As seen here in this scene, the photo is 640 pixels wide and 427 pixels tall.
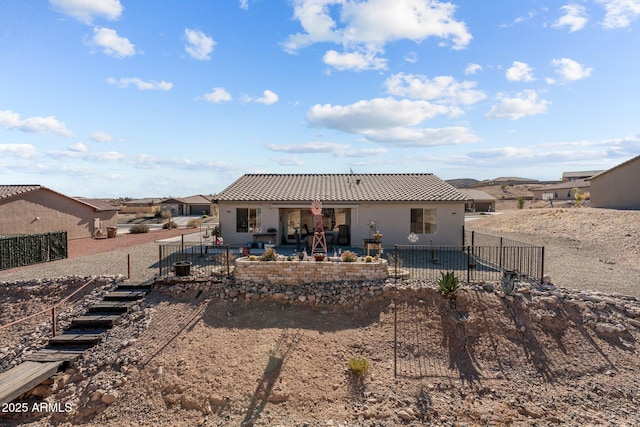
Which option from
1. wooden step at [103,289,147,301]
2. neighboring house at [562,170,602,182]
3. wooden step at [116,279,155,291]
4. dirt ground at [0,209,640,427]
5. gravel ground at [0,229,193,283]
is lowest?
dirt ground at [0,209,640,427]

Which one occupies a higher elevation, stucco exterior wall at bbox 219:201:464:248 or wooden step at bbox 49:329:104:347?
stucco exterior wall at bbox 219:201:464:248

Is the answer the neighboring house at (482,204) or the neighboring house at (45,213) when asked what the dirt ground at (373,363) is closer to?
the neighboring house at (45,213)

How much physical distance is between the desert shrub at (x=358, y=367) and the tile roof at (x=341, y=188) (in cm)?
1030

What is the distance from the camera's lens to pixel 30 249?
16266 mm

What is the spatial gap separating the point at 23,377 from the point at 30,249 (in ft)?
35.2

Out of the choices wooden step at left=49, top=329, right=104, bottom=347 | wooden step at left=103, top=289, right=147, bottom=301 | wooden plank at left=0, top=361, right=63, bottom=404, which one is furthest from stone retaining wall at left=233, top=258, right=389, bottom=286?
wooden plank at left=0, top=361, right=63, bottom=404

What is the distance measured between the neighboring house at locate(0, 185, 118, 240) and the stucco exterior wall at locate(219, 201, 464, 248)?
1334cm

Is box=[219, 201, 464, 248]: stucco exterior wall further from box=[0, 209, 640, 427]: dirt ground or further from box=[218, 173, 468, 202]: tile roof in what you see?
box=[0, 209, 640, 427]: dirt ground

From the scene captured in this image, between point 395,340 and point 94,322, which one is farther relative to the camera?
point 94,322

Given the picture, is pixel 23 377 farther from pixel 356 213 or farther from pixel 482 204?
pixel 482 204

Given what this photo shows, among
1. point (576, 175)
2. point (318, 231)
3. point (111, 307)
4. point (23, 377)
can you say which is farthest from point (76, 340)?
point (576, 175)

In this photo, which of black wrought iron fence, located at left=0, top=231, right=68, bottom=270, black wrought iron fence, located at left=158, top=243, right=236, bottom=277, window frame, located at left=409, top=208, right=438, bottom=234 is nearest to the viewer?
black wrought iron fence, located at left=158, top=243, right=236, bottom=277

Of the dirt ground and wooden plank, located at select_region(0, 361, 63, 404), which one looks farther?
the dirt ground

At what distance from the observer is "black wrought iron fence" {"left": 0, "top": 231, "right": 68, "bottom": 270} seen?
1530 cm
